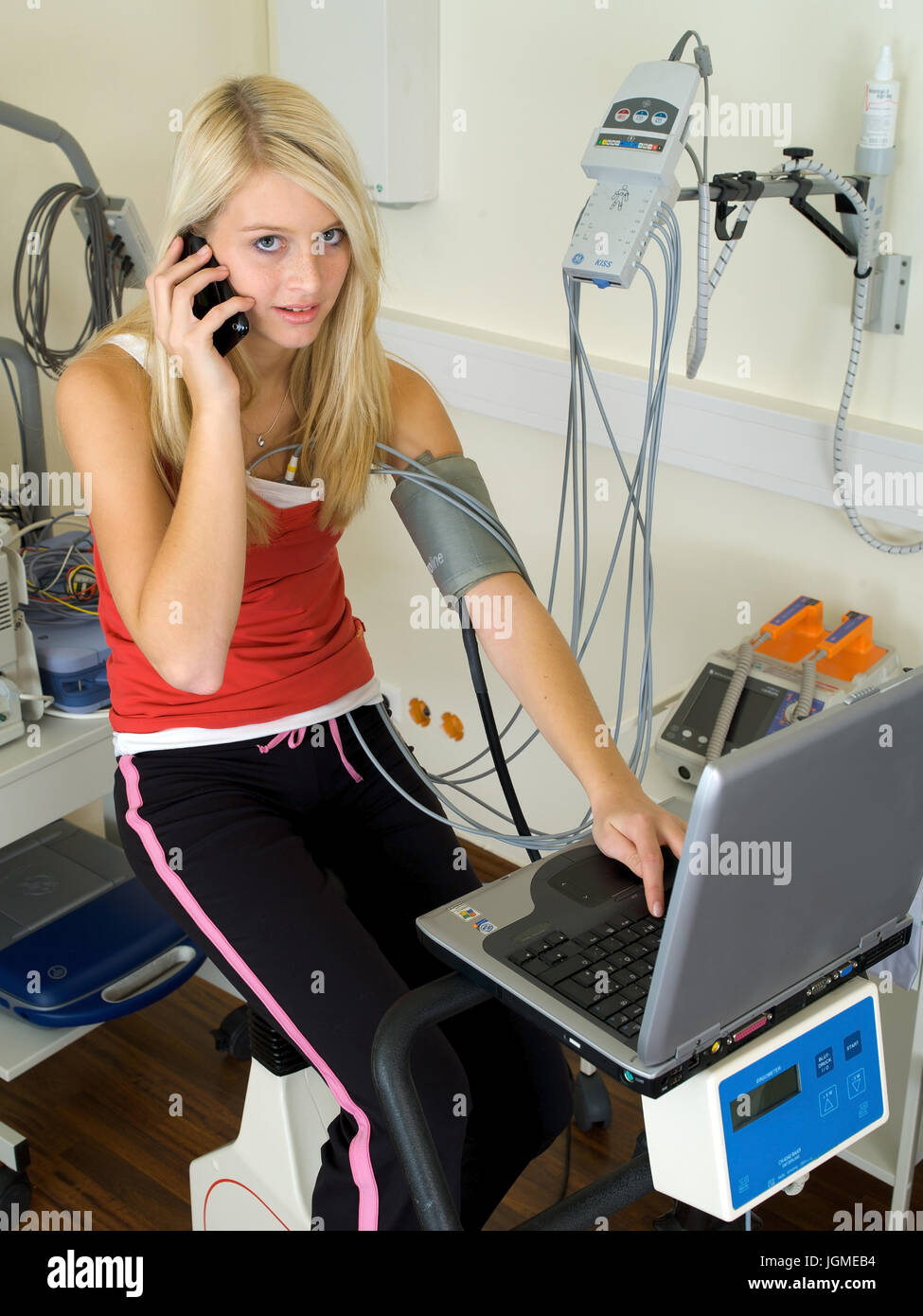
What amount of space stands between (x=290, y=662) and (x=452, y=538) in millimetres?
235

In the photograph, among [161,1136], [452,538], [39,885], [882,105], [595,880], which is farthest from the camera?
[39,885]

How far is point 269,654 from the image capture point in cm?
148

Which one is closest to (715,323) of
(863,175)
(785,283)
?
(785,283)

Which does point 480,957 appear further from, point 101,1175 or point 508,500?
point 508,500

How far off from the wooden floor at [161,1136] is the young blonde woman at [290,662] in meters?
0.57

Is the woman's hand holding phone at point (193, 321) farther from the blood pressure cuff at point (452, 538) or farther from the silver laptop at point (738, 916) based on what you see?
the silver laptop at point (738, 916)

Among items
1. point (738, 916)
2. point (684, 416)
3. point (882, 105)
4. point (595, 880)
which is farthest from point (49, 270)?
point (738, 916)

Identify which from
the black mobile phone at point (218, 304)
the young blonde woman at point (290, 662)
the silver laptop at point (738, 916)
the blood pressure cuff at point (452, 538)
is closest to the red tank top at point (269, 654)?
the young blonde woman at point (290, 662)

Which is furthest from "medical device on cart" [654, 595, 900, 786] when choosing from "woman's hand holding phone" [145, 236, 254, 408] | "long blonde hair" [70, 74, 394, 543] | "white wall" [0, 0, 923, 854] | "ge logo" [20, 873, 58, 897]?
"ge logo" [20, 873, 58, 897]

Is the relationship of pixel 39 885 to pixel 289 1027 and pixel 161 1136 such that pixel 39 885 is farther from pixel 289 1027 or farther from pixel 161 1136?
pixel 289 1027

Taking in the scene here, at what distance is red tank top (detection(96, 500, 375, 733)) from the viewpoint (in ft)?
4.71

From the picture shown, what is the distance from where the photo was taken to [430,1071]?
1233mm

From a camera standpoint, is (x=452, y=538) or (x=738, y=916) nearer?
(x=738, y=916)
